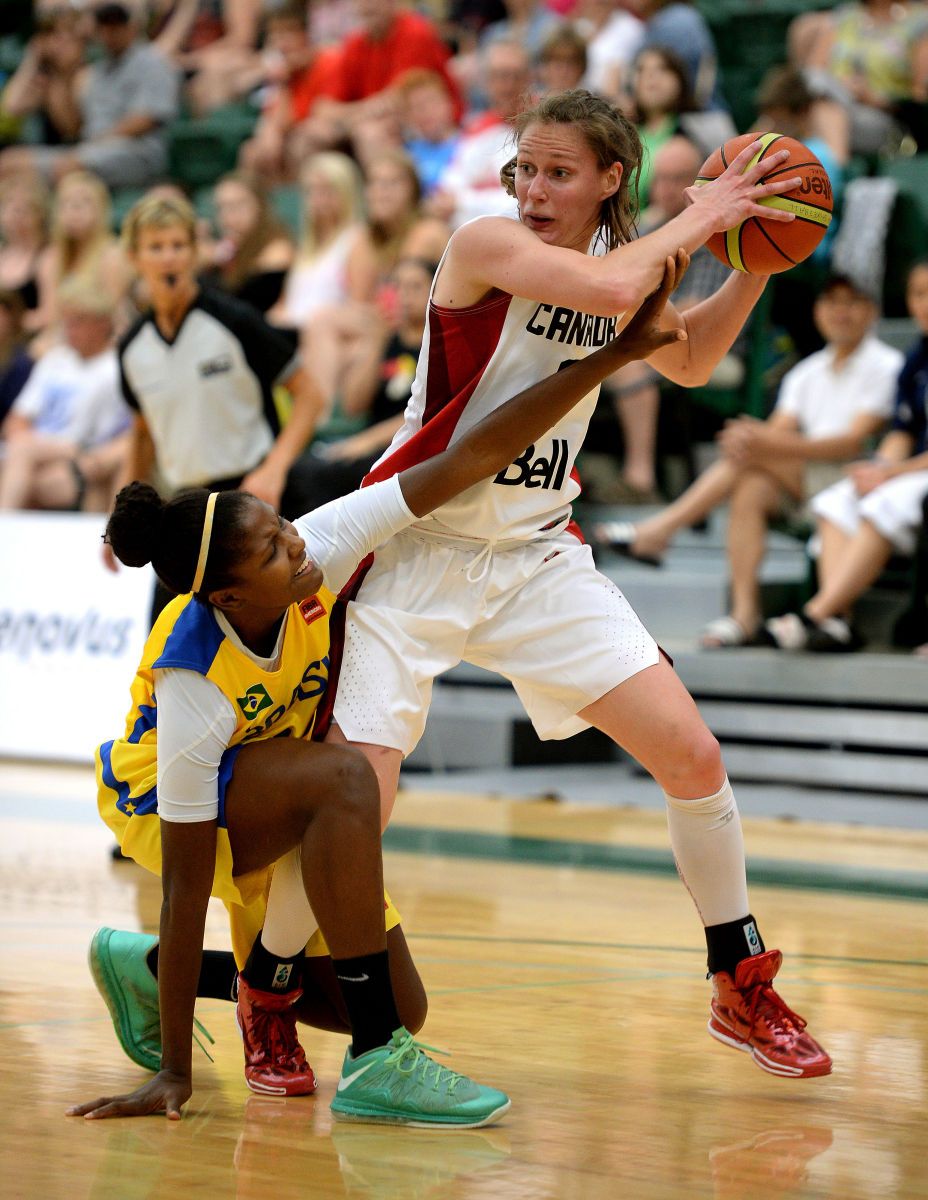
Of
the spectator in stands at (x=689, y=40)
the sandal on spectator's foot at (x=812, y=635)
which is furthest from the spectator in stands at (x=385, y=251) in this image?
the sandal on spectator's foot at (x=812, y=635)

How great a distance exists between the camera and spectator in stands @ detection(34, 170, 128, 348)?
9.88 m

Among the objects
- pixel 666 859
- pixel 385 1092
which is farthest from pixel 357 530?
pixel 666 859

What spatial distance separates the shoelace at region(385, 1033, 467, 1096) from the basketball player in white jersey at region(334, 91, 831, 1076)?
0.39m

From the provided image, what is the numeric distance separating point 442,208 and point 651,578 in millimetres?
2404

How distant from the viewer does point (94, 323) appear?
30.5ft

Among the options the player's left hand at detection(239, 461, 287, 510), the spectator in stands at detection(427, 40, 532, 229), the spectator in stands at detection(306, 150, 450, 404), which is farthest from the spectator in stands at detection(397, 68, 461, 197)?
the player's left hand at detection(239, 461, 287, 510)

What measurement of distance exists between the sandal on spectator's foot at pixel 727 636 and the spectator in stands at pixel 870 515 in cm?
10

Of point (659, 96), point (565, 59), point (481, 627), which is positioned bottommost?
point (481, 627)

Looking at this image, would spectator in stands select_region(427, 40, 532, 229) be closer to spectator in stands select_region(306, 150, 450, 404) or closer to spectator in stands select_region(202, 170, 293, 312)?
spectator in stands select_region(306, 150, 450, 404)

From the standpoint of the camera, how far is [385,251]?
9367 millimetres

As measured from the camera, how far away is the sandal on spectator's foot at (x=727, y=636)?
7.50m

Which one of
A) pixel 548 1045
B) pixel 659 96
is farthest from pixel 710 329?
pixel 659 96

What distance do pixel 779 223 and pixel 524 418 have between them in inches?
23.9

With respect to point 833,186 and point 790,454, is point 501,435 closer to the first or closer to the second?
point 790,454
